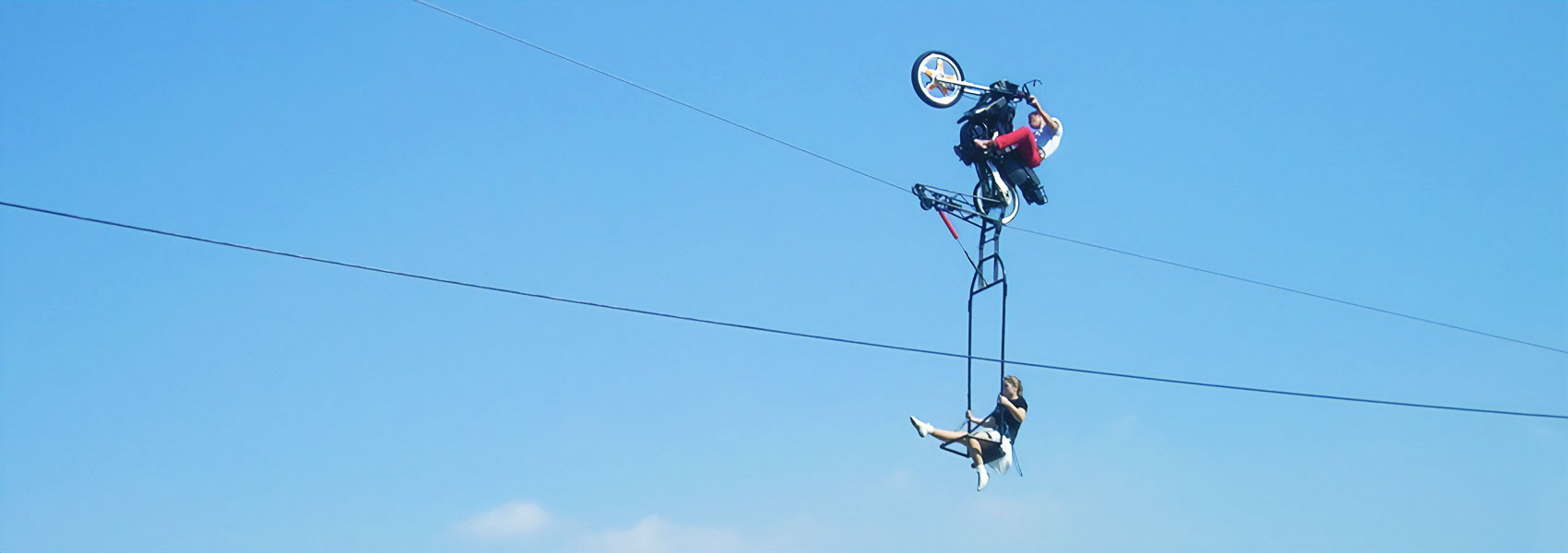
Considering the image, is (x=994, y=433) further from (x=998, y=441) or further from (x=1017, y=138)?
(x=1017, y=138)

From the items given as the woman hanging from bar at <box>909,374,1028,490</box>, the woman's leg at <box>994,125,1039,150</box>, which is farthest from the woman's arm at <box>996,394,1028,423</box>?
the woman's leg at <box>994,125,1039,150</box>

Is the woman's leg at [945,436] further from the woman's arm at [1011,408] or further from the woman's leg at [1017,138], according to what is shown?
the woman's leg at [1017,138]

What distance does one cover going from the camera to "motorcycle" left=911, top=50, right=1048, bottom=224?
1456 centimetres

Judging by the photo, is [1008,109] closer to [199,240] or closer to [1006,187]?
[1006,187]

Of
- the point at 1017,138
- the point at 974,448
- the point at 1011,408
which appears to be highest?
the point at 1017,138

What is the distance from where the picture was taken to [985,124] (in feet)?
48.0

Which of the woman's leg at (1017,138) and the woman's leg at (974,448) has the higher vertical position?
the woman's leg at (1017,138)

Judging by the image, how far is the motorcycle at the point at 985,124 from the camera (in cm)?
1456

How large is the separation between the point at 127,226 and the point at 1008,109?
785cm

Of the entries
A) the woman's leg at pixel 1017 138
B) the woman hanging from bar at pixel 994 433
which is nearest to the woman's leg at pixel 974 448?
the woman hanging from bar at pixel 994 433

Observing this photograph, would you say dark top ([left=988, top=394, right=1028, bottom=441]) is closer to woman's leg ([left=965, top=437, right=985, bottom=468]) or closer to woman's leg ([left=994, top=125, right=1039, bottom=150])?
woman's leg ([left=965, top=437, right=985, bottom=468])

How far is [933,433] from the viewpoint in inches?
534

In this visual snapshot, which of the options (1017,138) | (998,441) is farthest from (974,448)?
(1017,138)

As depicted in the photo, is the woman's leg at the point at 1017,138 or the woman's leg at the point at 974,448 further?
the woman's leg at the point at 1017,138
